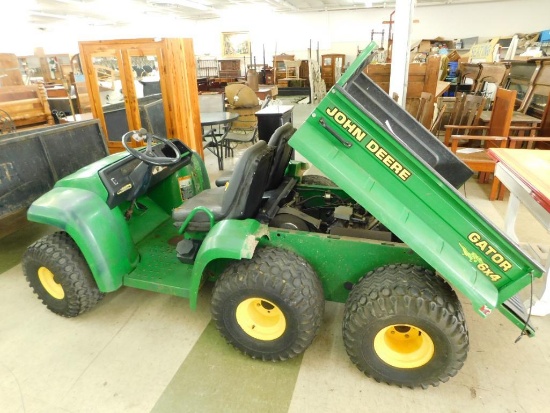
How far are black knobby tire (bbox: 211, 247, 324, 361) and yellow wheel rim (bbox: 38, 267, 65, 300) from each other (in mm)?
1218

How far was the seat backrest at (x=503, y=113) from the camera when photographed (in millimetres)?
4098

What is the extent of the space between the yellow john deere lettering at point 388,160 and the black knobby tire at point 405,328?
1.70ft

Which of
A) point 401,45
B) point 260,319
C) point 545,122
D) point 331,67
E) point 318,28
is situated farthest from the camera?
point 318,28

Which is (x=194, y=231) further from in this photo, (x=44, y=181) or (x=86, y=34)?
(x=86, y=34)

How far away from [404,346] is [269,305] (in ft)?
2.56

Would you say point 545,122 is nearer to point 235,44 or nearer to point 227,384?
point 227,384

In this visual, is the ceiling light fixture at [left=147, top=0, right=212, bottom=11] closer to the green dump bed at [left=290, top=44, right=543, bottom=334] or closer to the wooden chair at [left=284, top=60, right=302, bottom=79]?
the wooden chair at [left=284, top=60, right=302, bottom=79]

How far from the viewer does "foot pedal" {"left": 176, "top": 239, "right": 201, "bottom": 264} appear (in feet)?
7.47

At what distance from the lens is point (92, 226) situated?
86.6 inches

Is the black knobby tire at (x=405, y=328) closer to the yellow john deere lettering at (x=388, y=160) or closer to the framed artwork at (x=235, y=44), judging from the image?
the yellow john deere lettering at (x=388, y=160)

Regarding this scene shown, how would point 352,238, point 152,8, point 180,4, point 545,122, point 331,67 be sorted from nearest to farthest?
point 352,238, point 545,122, point 180,4, point 331,67, point 152,8

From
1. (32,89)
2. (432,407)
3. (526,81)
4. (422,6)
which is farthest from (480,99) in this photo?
(422,6)

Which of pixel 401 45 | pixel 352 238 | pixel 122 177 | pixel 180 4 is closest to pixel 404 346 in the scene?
pixel 352 238

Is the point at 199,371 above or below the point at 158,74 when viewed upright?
below
